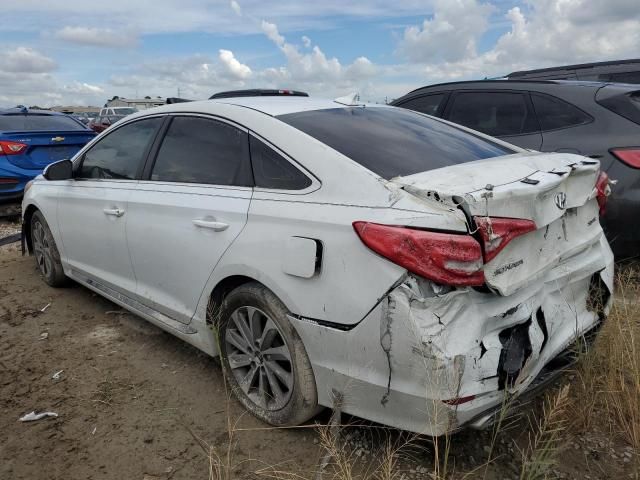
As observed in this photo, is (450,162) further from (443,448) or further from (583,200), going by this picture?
(443,448)

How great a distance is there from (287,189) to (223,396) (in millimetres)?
1266

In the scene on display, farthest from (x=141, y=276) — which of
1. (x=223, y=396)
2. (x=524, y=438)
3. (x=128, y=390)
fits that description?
(x=524, y=438)

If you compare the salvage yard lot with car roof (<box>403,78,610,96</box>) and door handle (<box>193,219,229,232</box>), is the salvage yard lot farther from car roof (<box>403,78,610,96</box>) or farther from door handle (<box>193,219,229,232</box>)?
car roof (<box>403,78,610,96</box>)

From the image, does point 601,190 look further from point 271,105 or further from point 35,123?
point 35,123

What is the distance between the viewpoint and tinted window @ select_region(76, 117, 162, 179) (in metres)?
3.44

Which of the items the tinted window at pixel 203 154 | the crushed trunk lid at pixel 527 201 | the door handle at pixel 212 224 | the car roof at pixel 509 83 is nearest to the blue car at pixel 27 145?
the tinted window at pixel 203 154

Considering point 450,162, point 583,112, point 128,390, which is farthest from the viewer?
point 583,112

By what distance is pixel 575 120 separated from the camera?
4281 mm

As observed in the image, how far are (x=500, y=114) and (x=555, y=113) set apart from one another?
60cm

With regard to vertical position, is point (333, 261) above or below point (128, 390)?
above

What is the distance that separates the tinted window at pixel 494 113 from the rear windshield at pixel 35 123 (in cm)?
570

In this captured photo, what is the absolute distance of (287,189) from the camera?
2402 mm

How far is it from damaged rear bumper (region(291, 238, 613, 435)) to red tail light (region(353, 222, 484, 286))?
5 centimetres

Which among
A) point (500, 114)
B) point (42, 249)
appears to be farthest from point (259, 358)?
point (500, 114)
